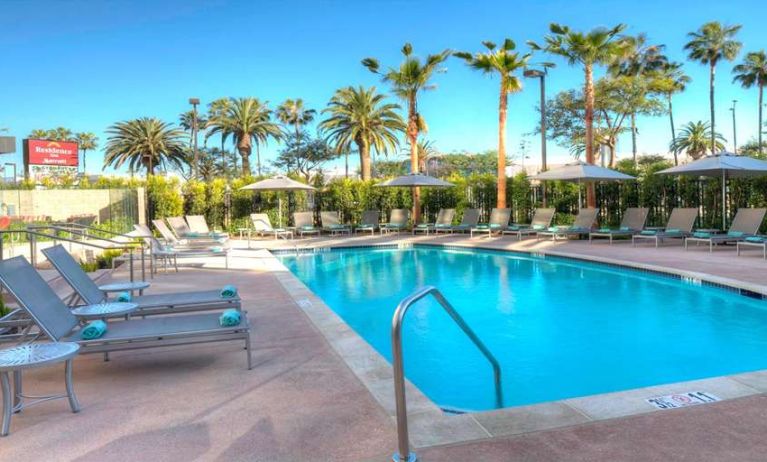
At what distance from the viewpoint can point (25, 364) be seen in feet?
10.0

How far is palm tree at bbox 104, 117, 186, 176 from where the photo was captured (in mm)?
40781

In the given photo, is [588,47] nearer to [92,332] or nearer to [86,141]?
[92,332]

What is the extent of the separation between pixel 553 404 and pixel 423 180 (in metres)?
14.9

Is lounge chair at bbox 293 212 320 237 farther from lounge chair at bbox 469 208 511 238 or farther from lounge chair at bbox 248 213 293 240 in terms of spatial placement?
lounge chair at bbox 469 208 511 238

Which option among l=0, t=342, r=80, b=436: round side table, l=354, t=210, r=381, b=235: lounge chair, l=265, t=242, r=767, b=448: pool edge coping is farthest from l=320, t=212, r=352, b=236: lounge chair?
l=0, t=342, r=80, b=436: round side table

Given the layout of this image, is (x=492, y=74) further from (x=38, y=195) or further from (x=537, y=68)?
(x=38, y=195)

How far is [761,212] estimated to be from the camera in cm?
1172

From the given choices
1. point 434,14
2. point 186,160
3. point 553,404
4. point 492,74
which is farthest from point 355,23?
point 553,404

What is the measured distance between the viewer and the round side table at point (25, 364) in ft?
10.1

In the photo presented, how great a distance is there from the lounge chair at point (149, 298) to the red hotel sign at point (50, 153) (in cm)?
3905

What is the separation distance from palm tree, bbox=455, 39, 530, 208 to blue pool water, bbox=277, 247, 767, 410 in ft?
24.0

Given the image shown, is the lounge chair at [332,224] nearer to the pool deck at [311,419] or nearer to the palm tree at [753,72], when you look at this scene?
the pool deck at [311,419]

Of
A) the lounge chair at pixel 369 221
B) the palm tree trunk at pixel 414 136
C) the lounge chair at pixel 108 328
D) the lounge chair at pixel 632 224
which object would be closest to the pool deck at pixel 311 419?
the lounge chair at pixel 108 328

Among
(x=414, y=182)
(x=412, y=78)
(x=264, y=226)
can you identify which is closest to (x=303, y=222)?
(x=264, y=226)
